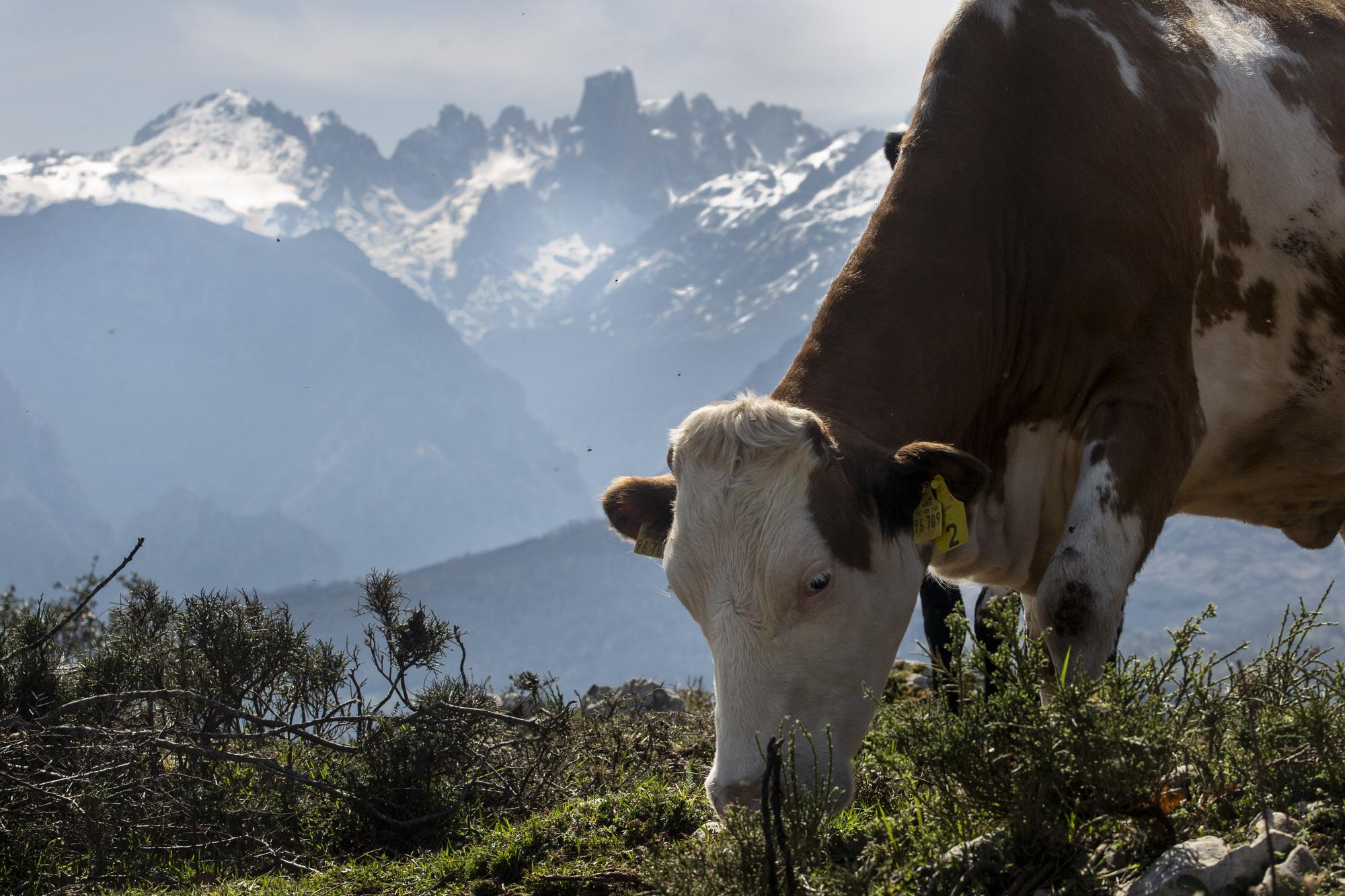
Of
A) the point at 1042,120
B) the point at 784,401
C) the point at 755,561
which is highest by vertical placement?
the point at 1042,120

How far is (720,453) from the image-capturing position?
448 centimetres

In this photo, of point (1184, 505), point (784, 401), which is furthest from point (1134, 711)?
point (1184, 505)

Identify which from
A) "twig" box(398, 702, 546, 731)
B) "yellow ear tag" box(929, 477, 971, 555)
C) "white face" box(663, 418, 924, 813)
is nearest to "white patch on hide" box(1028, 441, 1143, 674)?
"yellow ear tag" box(929, 477, 971, 555)

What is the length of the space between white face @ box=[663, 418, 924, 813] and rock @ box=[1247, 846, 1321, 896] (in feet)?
4.99

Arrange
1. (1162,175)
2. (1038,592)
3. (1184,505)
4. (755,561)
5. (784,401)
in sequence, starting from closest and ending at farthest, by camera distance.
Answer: (755,561), (1038,592), (784,401), (1162,175), (1184,505)

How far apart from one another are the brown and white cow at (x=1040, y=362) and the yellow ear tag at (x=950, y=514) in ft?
0.20

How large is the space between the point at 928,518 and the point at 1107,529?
29.2 inches

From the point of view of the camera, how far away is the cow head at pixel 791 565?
13.8ft

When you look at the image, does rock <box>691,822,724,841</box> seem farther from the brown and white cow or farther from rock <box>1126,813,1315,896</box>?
rock <box>1126,813,1315,896</box>

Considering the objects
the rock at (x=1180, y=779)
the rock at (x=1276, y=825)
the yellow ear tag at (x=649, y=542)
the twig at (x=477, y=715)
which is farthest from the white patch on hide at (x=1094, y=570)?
the twig at (x=477, y=715)

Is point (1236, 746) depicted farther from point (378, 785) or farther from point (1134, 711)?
point (378, 785)

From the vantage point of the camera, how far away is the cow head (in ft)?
13.8

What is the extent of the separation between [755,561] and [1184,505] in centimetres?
329

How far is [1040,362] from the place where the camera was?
5438 millimetres
